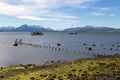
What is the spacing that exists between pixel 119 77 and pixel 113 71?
426cm

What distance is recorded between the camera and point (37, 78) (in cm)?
2816

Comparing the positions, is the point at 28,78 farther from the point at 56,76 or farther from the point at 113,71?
the point at 113,71

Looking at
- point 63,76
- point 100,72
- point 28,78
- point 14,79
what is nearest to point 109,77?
point 100,72

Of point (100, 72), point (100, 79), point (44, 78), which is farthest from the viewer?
point (100, 72)

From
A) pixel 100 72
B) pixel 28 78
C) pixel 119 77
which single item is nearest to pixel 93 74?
pixel 100 72

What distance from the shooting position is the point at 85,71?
30.6 meters

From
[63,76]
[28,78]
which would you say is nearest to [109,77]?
[63,76]

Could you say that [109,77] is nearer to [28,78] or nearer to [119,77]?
[119,77]

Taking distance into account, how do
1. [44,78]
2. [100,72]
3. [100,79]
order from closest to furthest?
1. [100,79]
2. [44,78]
3. [100,72]

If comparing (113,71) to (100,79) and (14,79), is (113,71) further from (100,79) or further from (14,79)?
(14,79)

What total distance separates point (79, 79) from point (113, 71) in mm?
6358

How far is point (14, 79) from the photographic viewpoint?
28.6 m

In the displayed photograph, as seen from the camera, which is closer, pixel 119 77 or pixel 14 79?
pixel 119 77

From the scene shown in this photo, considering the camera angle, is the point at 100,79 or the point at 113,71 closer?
the point at 100,79
